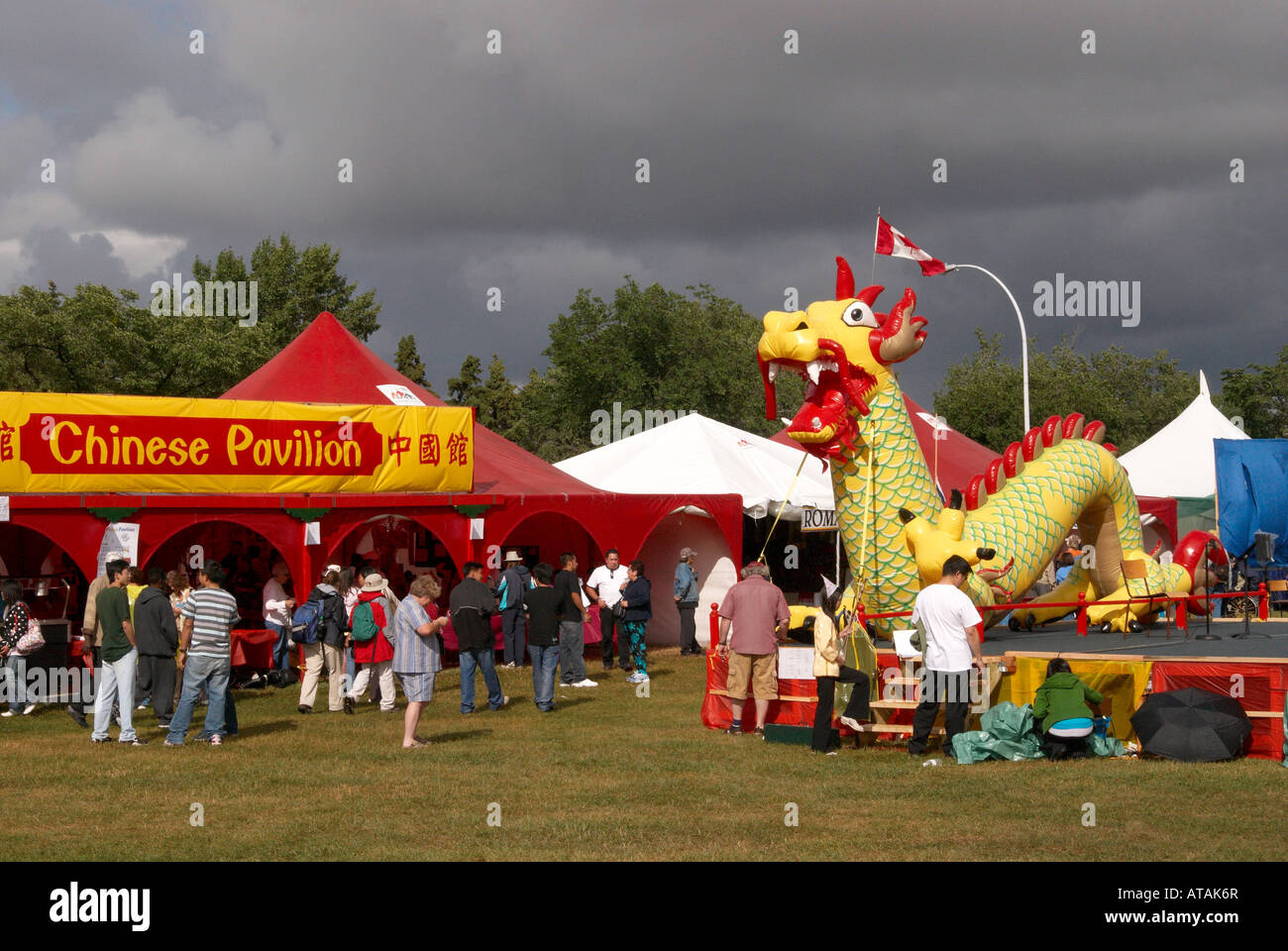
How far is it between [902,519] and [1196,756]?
376cm

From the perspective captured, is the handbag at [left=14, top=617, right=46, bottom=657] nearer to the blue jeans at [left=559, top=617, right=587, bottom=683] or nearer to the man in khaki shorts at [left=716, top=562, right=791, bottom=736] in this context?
the blue jeans at [left=559, top=617, right=587, bottom=683]

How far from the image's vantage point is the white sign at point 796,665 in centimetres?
1198

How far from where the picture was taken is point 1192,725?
32.8ft

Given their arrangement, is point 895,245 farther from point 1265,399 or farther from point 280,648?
point 1265,399

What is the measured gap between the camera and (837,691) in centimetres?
1117

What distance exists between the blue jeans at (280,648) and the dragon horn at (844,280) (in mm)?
7525

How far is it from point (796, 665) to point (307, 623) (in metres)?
4.93

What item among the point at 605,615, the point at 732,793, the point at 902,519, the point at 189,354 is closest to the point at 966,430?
the point at 189,354

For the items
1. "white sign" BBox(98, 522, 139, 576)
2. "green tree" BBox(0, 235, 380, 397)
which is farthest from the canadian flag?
"green tree" BBox(0, 235, 380, 397)

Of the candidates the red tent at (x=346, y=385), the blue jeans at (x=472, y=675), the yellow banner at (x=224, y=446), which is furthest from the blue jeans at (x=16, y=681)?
the red tent at (x=346, y=385)

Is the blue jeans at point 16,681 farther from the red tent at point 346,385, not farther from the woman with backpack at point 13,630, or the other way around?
the red tent at point 346,385

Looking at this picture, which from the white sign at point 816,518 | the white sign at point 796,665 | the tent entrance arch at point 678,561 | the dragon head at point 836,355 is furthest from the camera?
the white sign at point 816,518

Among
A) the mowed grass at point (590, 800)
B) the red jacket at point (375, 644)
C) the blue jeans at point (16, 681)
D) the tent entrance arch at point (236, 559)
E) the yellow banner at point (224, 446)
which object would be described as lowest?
the mowed grass at point (590, 800)

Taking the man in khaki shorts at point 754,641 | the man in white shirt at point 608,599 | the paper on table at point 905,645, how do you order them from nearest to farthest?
the paper on table at point 905,645 → the man in khaki shorts at point 754,641 → the man in white shirt at point 608,599
